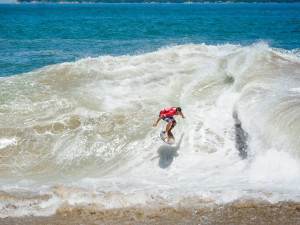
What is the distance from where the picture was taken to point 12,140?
11.5 metres

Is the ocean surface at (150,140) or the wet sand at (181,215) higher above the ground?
the ocean surface at (150,140)

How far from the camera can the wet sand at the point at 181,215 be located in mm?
6727

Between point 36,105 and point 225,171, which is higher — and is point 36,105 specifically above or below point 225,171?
above

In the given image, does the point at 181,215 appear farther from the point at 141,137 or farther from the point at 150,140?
the point at 141,137

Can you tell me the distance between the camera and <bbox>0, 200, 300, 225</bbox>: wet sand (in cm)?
673

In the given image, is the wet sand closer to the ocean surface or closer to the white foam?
the ocean surface

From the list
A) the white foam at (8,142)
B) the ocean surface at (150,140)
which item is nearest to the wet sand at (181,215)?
the ocean surface at (150,140)

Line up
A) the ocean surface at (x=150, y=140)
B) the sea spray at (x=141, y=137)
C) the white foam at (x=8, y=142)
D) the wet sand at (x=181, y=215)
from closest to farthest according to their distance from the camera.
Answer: the wet sand at (x=181, y=215) < the ocean surface at (x=150, y=140) < the sea spray at (x=141, y=137) < the white foam at (x=8, y=142)

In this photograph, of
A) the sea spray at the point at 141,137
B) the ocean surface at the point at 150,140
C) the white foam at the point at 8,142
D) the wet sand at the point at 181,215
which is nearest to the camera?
the wet sand at the point at 181,215

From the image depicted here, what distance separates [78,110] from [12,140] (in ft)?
10.1

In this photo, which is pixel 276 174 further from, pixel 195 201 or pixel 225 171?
pixel 195 201

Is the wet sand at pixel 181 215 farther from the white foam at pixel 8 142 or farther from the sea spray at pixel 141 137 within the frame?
the white foam at pixel 8 142

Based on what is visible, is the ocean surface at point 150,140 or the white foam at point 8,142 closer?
the ocean surface at point 150,140

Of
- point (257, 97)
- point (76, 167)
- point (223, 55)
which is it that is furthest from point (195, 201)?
point (223, 55)
